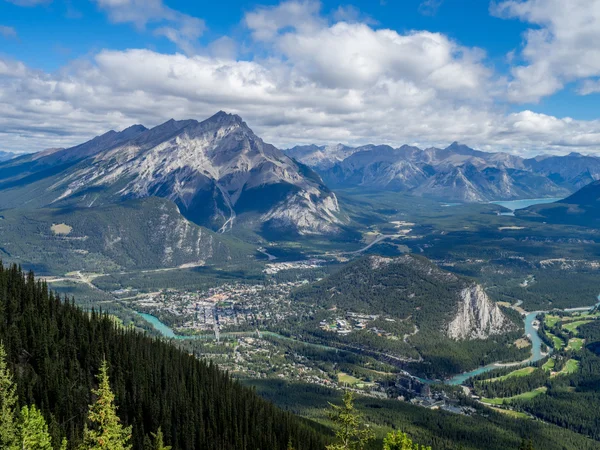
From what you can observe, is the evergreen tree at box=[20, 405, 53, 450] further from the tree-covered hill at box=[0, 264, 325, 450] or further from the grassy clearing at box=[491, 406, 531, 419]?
the grassy clearing at box=[491, 406, 531, 419]

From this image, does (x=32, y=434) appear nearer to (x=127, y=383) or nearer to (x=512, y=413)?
(x=127, y=383)

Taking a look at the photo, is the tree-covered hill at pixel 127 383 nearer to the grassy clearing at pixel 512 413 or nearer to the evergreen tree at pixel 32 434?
the evergreen tree at pixel 32 434

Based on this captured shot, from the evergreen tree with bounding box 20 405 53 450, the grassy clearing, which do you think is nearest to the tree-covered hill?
the evergreen tree with bounding box 20 405 53 450

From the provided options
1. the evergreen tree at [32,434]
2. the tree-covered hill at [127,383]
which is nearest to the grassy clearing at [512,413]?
the tree-covered hill at [127,383]

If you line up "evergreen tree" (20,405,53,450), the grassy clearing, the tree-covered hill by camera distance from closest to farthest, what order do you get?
1. "evergreen tree" (20,405,53,450)
2. the tree-covered hill
3. the grassy clearing

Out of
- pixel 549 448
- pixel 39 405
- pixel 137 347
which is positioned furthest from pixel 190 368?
pixel 549 448

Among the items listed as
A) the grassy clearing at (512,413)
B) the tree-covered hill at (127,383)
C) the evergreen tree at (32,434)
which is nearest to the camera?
the evergreen tree at (32,434)

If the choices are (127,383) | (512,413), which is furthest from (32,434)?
(512,413)

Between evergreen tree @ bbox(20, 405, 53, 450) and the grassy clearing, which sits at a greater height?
evergreen tree @ bbox(20, 405, 53, 450)
